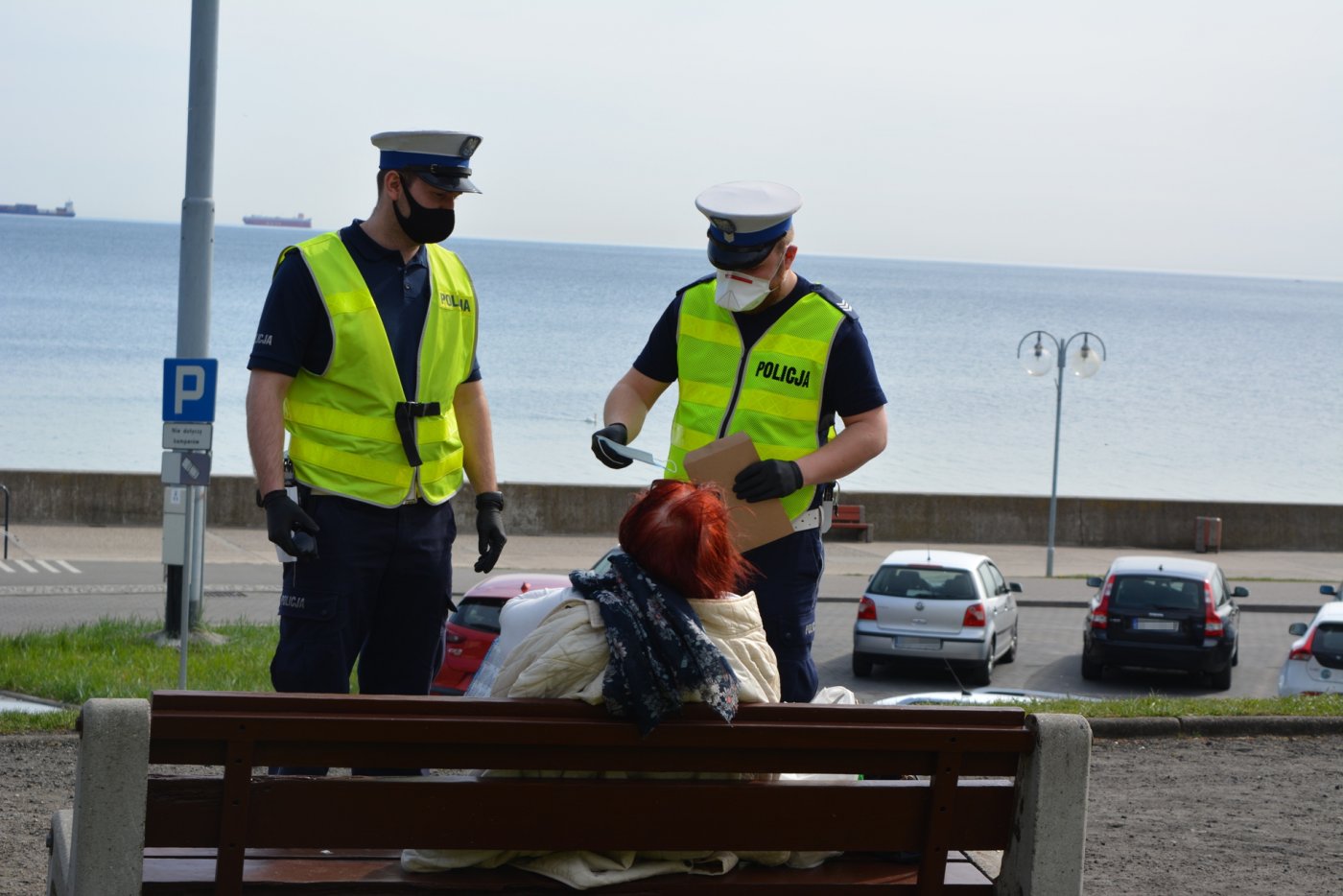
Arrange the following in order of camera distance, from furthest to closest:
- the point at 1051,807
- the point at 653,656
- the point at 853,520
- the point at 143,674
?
the point at 853,520 < the point at 143,674 < the point at 1051,807 < the point at 653,656

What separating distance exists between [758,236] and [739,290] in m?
0.17

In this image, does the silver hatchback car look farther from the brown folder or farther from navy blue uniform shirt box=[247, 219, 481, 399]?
navy blue uniform shirt box=[247, 219, 481, 399]

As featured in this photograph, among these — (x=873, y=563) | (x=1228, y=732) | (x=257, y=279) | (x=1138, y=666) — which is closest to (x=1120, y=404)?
(x=873, y=563)

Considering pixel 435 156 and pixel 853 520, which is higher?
pixel 435 156

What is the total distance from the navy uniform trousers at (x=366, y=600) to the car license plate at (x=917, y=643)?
13.9m

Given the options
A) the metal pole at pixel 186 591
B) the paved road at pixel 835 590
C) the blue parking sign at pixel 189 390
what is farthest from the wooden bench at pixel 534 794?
the paved road at pixel 835 590

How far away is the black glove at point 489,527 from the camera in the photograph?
498 centimetres

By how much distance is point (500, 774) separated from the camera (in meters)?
3.73

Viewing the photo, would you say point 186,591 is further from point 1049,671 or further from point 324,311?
point 1049,671

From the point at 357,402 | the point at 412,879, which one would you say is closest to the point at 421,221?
the point at 357,402

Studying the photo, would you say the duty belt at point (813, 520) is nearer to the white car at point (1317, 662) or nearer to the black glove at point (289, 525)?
the black glove at point (289, 525)

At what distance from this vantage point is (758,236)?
450cm

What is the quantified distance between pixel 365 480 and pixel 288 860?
3.63 ft

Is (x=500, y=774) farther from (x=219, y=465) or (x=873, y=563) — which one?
(x=219, y=465)
